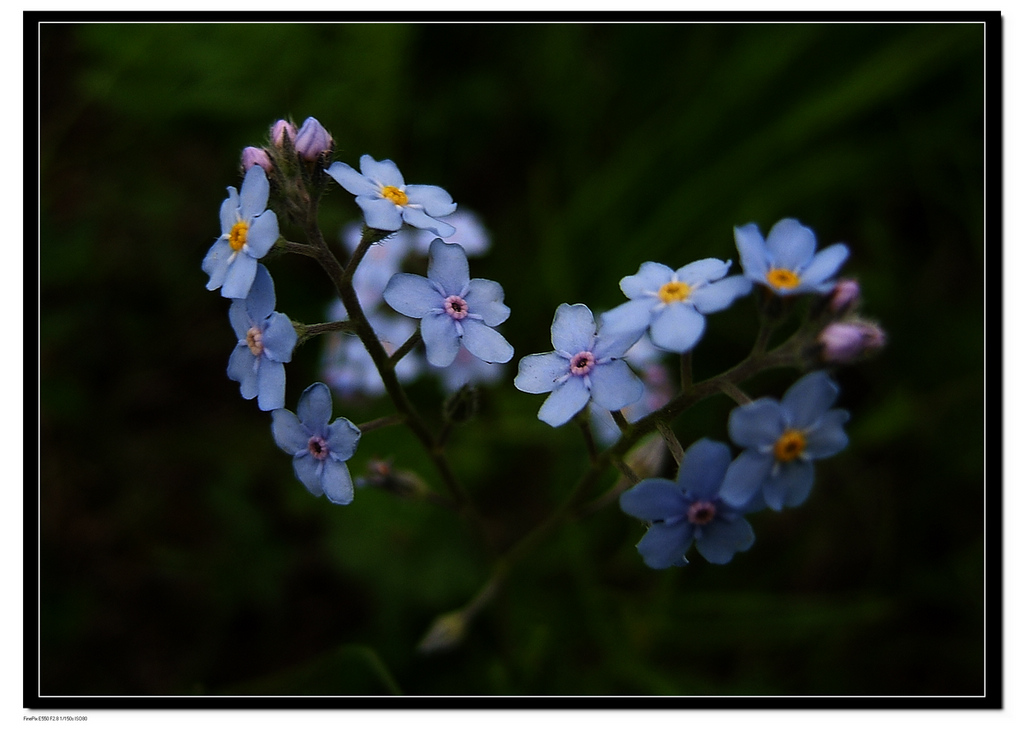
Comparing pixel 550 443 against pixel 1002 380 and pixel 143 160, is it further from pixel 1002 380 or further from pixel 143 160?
pixel 143 160

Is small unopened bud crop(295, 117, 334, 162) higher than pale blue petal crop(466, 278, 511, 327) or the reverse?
higher

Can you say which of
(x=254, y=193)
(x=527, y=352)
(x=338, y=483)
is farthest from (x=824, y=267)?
(x=527, y=352)

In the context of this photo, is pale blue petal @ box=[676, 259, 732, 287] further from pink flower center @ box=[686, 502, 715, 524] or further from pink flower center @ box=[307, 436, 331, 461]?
pink flower center @ box=[307, 436, 331, 461]

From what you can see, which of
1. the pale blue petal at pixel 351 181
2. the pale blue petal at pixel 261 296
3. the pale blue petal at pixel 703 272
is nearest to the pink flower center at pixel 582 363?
the pale blue petal at pixel 703 272

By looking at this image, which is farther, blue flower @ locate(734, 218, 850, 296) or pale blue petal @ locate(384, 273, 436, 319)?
pale blue petal @ locate(384, 273, 436, 319)

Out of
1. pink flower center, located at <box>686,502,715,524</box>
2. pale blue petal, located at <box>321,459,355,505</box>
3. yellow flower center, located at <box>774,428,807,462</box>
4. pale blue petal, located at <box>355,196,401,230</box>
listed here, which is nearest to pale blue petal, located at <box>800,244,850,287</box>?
yellow flower center, located at <box>774,428,807,462</box>
